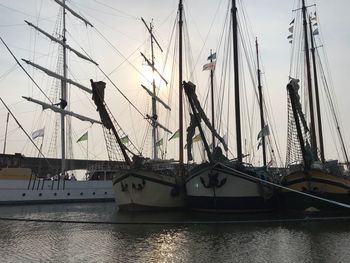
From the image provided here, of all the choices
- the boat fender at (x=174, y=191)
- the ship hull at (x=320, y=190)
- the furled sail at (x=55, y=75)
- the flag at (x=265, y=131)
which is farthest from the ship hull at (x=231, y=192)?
the furled sail at (x=55, y=75)

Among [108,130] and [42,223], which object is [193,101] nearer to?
[108,130]

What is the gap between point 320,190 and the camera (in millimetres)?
25688

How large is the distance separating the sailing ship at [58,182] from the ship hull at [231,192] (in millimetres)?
22502

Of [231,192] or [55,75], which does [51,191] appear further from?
[231,192]

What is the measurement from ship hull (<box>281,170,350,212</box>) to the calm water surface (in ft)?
12.3

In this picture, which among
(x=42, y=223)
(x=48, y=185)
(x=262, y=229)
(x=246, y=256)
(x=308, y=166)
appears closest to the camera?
(x=246, y=256)

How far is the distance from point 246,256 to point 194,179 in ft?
48.4

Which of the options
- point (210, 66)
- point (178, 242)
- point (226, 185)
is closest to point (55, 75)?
point (210, 66)

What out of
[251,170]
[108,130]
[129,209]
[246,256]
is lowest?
[246,256]

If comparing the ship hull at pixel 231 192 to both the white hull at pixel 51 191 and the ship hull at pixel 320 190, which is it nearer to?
the ship hull at pixel 320 190

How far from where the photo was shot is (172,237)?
18.2 m

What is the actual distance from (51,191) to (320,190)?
95.1 feet

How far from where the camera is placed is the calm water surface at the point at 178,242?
551 inches

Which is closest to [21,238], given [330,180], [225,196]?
[225,196]
